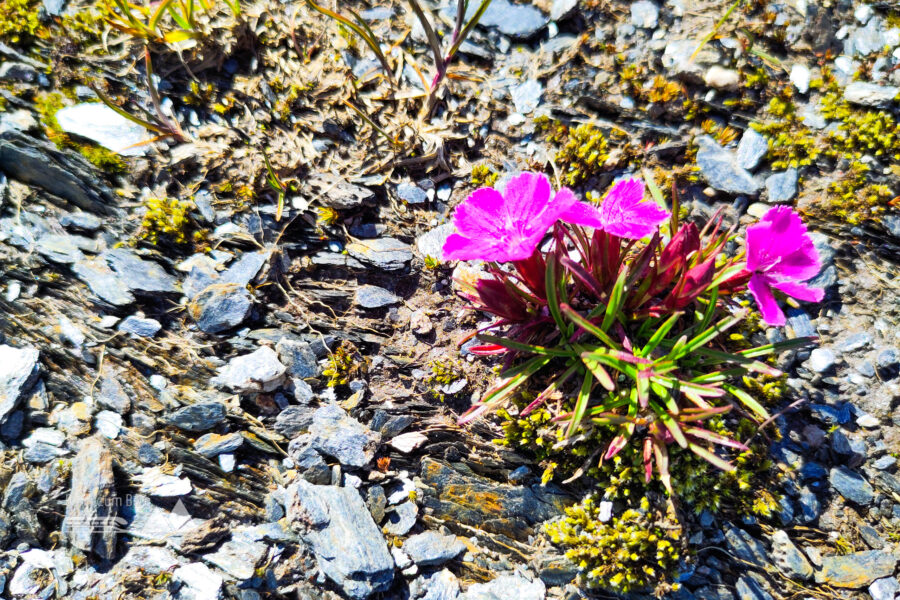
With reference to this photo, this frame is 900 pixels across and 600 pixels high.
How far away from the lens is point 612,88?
4062mm

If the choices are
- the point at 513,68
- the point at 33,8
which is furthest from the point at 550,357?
Answer: the point at 33,8

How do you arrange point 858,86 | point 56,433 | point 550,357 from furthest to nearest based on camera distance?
point 858,86 → point 56,433 → point 550,357

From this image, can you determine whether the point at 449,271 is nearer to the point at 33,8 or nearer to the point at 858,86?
the point at 858,86

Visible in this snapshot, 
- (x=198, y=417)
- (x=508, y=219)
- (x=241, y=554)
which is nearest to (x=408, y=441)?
(x=241, y=554)

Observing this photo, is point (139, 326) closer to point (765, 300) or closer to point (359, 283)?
point (359, 283)

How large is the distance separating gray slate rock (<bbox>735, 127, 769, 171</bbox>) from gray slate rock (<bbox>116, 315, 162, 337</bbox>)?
4204 millimetres

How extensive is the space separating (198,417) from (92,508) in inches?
29.9

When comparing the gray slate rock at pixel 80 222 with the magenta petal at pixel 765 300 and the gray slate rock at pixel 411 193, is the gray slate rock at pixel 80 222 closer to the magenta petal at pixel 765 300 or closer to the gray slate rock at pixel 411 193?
the gray slate rock at pixel 411 193

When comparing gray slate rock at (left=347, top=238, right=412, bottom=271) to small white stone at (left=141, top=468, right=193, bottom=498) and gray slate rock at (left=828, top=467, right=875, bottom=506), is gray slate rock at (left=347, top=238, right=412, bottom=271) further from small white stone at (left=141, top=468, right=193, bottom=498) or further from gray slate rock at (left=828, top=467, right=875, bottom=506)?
gray slate rock at (left=828, top=467, right=875, bottom=506)

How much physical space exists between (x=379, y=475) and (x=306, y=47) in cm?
341

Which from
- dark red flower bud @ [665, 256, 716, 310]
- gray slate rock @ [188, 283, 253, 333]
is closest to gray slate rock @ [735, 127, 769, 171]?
dark red flower bud @ [665, 256, 716, 310]

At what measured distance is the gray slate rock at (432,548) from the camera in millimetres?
3258

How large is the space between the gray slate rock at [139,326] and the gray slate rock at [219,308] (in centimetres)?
26

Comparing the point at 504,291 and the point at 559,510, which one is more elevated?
the point at 504,291
